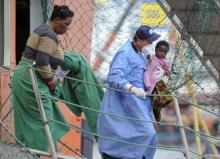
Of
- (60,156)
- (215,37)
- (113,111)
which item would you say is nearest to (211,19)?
(215,37)

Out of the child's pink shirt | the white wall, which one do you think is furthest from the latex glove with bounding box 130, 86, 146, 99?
the white wall

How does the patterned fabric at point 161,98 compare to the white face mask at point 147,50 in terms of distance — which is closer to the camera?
the patterned fabric at point 161,98

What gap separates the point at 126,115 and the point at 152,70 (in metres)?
0.46

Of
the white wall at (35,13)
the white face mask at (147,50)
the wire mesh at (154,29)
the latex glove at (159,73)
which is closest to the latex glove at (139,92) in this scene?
the latex glove at (159,73)

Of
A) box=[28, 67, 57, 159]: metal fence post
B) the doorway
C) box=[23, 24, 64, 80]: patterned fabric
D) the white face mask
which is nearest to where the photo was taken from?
box=[28, 67, 57, 159]: metal fence post

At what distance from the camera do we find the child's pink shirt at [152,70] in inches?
241

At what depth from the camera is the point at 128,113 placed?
6051mm

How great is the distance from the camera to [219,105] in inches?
339

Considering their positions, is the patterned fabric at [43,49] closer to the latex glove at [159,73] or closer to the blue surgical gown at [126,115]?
the blue surgical gown at [126,115]

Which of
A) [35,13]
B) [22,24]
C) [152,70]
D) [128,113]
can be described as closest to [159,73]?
[152,70]

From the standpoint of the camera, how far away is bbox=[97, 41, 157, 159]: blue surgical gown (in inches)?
235

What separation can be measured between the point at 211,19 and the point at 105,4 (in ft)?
4.06

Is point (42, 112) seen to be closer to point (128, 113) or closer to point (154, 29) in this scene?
point (128, 113)

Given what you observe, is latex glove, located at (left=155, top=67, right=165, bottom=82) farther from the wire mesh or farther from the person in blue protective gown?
the wire mesh
